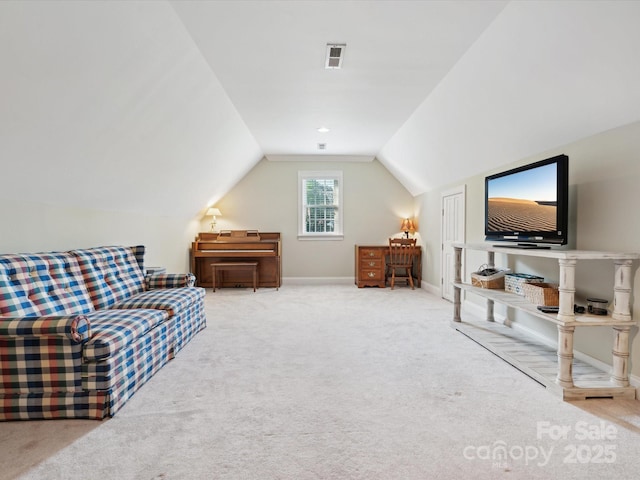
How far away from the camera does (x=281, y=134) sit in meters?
5.47

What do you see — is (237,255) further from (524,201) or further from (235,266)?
(524,201)

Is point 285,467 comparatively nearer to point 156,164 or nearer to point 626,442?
point 626,442

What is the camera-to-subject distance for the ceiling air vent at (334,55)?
2848 mm

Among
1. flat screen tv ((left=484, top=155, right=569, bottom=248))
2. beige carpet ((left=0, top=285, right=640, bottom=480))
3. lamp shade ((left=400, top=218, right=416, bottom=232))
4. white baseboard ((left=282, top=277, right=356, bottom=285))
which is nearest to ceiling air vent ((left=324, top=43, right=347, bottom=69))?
flat screen tv ((left=484, top=155, right=569, bottom=248))

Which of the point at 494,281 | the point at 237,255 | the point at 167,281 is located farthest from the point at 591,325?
the point at 237,255

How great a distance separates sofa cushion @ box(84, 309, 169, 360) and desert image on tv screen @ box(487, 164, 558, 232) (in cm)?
307

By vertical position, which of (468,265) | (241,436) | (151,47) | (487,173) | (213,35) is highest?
(213,35)

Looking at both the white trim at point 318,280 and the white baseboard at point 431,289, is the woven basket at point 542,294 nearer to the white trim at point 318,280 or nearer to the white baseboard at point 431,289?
the white baseboard at point 431,289

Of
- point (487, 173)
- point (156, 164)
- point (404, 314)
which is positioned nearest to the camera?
point (156, 164)

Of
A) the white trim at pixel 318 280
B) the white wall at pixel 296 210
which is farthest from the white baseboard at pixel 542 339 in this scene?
the white wall at pixel 296 210

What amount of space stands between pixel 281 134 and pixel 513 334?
406 cm

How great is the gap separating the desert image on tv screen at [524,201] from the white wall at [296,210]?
3.61m

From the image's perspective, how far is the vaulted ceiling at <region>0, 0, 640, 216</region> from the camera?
201cm

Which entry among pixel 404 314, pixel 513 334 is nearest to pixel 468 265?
pixel 404 314
